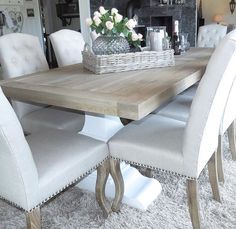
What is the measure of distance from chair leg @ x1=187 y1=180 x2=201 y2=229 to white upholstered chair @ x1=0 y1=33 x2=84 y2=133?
931mm

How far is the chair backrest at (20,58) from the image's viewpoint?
6.89 feet

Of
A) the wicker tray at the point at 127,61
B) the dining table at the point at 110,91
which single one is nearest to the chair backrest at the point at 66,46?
the dining table at the point at 110,91

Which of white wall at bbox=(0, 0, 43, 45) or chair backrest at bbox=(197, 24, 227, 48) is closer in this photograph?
chair backrest at bbox=(197, 24, 227, 48)

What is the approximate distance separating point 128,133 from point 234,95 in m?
0.79

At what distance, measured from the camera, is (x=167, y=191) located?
194 centimetres

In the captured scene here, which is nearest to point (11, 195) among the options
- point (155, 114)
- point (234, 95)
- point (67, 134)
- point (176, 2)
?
point (67, 134)

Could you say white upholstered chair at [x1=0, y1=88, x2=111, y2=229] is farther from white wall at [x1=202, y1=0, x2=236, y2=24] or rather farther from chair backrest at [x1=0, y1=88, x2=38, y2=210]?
white wall at [x1=202, y1=0, x2=236, y2=24]

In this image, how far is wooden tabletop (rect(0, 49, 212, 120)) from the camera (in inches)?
50.0

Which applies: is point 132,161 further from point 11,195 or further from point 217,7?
point 217,7

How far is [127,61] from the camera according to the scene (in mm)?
1813

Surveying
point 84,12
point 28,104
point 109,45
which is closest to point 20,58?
point 28,104

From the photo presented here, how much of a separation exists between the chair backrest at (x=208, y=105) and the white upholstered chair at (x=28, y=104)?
0.95 m

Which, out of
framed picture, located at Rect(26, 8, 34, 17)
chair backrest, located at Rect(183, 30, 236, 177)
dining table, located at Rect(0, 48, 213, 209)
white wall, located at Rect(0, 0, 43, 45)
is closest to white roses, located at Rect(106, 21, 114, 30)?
dining table, located at Rect(0, 48, 213, 209)

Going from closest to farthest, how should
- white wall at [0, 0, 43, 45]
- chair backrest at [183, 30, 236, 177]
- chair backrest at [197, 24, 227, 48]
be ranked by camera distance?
chair backrest at [183, 30, 236, 177] → chair backrest at [197, 24, 227, 48] → white wall at [0, 0, 43, 45]
